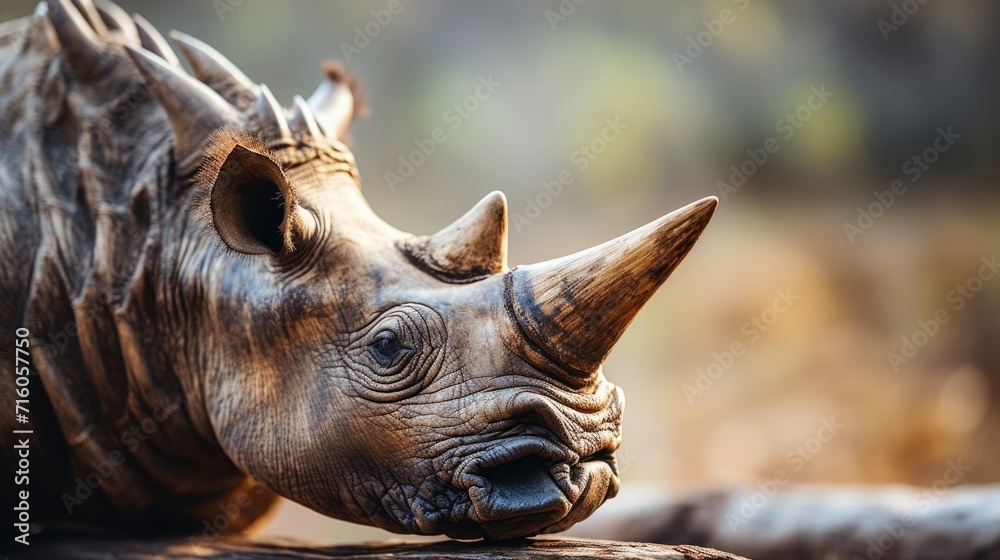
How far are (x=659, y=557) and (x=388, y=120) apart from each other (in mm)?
8397

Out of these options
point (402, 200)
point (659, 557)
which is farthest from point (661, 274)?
point (402, 200)

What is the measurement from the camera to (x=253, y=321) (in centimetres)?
269

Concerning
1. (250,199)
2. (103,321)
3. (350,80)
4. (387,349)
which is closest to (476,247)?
(387,349)

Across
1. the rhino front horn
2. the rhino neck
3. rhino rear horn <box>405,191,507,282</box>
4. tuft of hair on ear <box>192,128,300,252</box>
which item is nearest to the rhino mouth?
the rhino front horn

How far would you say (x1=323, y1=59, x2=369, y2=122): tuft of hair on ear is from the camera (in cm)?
377

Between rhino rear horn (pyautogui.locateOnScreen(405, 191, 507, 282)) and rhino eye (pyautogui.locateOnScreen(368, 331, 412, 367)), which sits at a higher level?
rhino rear horn (pyautogui.locateOnScreen(405, 191, 507, 282))

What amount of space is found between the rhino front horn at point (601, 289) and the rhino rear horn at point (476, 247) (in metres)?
0.28

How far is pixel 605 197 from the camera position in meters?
10.1

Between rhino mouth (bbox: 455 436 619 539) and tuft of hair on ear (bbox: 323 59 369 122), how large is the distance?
203 centimetres

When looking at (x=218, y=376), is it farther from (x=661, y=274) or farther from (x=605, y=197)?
(x=605, y=197)

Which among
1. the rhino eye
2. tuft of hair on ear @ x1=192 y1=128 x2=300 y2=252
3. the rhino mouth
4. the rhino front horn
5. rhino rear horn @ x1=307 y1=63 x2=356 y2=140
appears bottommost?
the rhino mouth

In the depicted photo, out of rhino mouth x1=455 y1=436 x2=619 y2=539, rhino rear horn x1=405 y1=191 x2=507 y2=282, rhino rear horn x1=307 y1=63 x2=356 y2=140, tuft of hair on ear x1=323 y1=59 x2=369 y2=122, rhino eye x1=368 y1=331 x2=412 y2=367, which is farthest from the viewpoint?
tuft of hair on ear x1=323 y1=59 x2=369 y2=122

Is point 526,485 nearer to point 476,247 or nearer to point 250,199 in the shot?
point 476,247

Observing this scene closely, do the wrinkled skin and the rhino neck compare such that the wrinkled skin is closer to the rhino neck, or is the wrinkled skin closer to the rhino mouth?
the rhino mouth
